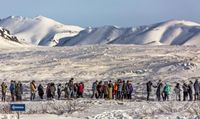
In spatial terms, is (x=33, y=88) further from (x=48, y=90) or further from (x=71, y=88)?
(x=71, y=88)

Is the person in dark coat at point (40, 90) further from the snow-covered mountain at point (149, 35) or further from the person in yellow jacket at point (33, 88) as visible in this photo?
the snow-covered mountain at point (149, 35)

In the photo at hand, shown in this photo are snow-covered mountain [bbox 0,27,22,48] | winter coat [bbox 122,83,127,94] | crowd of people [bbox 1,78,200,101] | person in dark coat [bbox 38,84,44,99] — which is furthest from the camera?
snow-covered mountain [bbox 0,27,22,48]

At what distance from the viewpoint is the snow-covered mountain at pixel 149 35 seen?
5523 inches

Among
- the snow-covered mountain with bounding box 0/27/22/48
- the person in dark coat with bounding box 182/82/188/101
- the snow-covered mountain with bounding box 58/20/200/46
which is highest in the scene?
the snow-covered mountain with bounding box 58/20/200/46

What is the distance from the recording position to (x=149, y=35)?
153 m

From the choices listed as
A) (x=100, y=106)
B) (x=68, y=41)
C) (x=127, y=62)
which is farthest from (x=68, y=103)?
(x=68, y=41)

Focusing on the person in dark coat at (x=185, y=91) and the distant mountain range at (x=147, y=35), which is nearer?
the person in dark coat at (x=185, y=91)

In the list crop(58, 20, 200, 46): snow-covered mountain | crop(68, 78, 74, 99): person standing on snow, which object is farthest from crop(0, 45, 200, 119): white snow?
crop(58, 20, 200, 46): snow-covered mountain

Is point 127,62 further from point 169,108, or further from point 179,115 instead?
point 179,115

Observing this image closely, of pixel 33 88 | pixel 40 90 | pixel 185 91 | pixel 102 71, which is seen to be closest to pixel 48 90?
pixel 40 90

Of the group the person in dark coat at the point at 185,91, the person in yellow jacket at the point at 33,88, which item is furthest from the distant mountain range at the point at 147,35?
the person in dark coat at the point at 185,91

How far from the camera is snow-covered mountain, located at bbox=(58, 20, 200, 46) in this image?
14029 cm

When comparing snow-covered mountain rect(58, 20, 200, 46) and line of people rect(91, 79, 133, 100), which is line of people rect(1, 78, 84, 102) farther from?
snow-covered mountain rect(58, 20, 200, 46)

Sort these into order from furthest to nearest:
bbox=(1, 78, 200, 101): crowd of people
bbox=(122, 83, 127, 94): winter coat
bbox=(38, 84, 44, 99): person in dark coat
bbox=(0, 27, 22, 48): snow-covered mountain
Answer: bbox=(0, 27, 22, 48): snow-covered mountain, bbox=(38, 84, 44, 99): person in dark coat, bbox=(122, 83, 127, 94): winter coat, bbox=(1, 78, 200, 101): crowd of people
